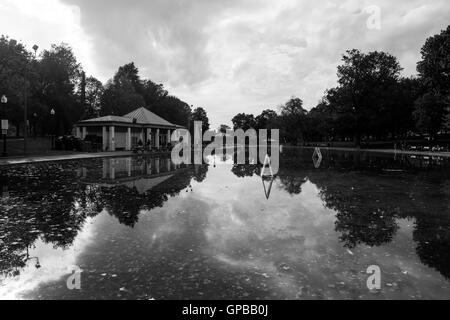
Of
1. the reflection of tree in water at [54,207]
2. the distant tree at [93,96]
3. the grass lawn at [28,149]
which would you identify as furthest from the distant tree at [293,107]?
the reflection of tree in water at [54,207]

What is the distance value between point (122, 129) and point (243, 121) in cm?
13549

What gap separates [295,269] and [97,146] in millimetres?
43901

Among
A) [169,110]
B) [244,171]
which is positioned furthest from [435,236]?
[169,110]

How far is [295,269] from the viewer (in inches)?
216

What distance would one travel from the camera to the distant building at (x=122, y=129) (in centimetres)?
4683

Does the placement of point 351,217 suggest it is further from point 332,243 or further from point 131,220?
point 131,220

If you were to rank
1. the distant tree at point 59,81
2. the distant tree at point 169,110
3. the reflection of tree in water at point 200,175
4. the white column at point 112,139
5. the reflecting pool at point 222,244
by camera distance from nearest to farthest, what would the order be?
the reflecting pool at point 222,244
the reflection of tree in water at point 200,175
the white column at point 112,139
the distant tree at point 59,81
the distant tree at point 169,110

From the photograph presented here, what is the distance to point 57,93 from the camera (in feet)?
194

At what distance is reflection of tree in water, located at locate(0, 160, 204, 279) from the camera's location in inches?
268

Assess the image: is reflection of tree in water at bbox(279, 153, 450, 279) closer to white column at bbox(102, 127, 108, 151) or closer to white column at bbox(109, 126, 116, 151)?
white column at bbox(109, 126, 116, 151)

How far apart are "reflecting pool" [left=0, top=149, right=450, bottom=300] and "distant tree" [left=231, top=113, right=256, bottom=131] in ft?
545

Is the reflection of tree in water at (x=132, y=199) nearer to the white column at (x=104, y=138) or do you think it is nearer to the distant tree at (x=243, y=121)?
the white column at (x=104, y=138)

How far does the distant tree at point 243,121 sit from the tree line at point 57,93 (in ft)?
294

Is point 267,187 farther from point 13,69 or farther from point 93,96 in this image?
point 93,96
